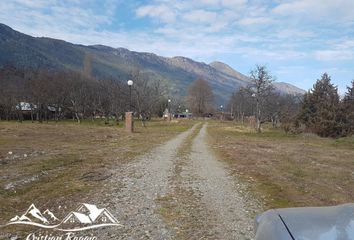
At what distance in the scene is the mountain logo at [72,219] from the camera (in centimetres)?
645

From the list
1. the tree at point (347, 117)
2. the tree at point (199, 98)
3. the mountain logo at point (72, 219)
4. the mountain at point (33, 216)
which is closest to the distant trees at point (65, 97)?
the tree at point (347, 117)

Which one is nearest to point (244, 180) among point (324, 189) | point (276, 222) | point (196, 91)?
point (324, 189)

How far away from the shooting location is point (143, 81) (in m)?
72.9

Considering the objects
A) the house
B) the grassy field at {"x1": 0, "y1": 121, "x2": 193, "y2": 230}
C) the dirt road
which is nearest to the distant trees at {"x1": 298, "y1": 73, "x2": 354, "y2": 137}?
the grassy field at {"x1": 0, "y1": 121, "x2": 193, "y2": 230}

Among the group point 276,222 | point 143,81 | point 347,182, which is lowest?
point 347,182

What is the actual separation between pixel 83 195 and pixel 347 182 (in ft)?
28.3

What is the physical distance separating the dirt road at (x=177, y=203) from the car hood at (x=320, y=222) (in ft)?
9.26

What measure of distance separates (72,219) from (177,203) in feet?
7.81

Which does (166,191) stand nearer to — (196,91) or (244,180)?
Result: (244,180)

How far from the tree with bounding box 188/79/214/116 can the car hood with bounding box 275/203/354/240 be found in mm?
137519

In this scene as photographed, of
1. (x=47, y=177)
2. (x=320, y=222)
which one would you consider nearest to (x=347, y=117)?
(x=47, y=177)

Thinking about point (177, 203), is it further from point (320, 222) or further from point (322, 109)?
point (322, 109)

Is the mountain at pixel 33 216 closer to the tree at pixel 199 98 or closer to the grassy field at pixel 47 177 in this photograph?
the grassy field at pixel 47 177

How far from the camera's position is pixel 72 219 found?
6.88 metres
